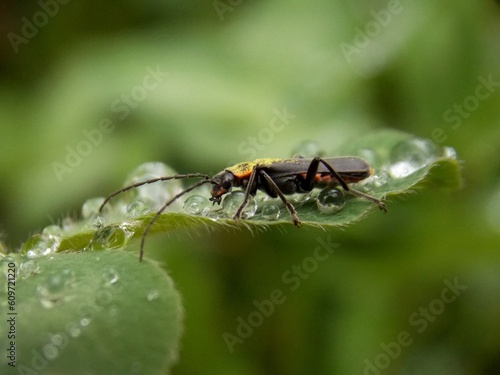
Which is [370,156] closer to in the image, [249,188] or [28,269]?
[249,188]

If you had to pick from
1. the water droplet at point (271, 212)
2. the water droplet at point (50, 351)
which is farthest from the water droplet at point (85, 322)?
the water droplet at point (271, 212)

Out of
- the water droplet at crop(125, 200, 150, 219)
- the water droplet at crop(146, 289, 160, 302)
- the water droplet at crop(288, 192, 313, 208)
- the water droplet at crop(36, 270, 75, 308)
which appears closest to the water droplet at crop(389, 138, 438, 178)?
the water droplet at crop(288, 192, 313, 208)

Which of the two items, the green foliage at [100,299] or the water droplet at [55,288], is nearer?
the green foliage at [100,299]

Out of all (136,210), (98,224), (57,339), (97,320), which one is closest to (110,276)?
(97,320)

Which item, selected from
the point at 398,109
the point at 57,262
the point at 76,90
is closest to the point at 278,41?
the point at 398,109

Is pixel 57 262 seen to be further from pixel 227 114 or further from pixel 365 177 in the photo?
pixel 227 114

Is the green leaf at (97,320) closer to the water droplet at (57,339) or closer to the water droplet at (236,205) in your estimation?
the water droplet at (57,339)

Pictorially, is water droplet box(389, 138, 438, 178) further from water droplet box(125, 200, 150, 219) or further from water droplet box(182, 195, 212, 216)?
water droplet box(125, 200, 150, 219)
